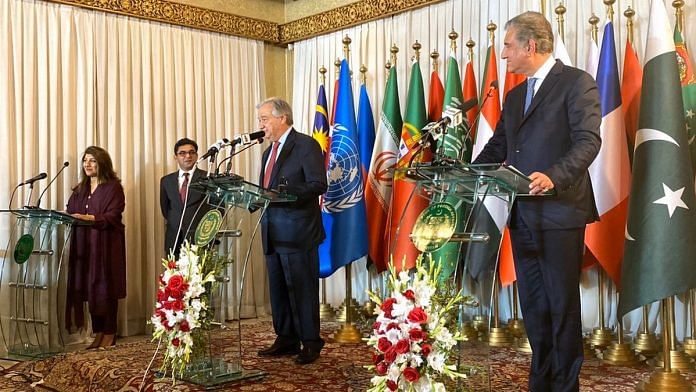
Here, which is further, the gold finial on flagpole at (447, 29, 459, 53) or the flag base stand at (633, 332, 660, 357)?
the gold finial on flagpole at (447, 29, 459, 53)

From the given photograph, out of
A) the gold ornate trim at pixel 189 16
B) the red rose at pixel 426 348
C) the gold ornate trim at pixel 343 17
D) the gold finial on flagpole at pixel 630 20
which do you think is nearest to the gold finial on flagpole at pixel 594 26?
the gold finial on flagpole at pixel 630 20

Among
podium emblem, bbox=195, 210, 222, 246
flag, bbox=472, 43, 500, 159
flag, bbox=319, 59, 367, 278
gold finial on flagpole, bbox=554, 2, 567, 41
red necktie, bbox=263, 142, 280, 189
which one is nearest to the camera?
podium emblem, bbox=195, 210, 222, 246

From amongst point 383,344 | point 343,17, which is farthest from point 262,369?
point 343,17

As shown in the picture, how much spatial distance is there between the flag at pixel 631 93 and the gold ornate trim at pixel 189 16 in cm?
375

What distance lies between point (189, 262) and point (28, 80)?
2898 mm

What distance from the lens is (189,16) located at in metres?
6.34

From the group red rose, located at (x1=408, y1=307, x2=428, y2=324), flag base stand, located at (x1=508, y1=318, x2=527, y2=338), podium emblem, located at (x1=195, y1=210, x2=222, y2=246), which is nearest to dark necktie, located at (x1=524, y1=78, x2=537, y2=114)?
red rose, located at (x1=408, y1=307, x2=428, y2=324)

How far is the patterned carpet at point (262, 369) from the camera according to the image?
3.43 m

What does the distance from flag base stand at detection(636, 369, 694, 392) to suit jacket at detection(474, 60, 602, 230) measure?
1036mm

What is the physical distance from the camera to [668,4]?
4.30m

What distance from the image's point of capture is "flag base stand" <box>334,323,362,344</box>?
16.1 feet

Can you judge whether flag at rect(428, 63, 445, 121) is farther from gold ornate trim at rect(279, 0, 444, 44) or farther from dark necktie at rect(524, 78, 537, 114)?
dark necktie at rect(524, 78, 537, 114)

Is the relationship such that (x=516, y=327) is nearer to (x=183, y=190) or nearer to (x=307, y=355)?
(x=307, y=355)

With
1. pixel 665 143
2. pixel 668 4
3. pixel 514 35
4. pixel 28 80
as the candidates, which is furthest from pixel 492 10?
pixel 28 80
